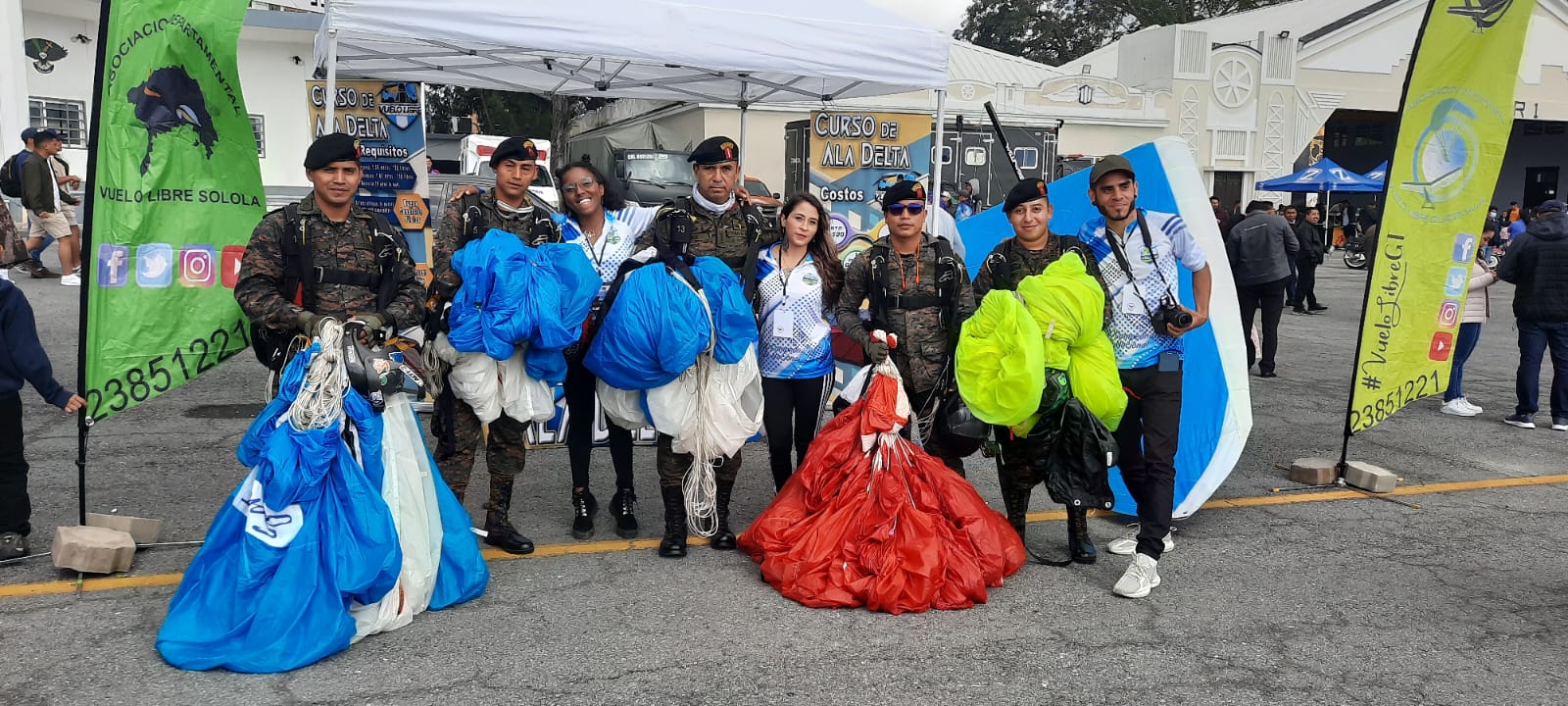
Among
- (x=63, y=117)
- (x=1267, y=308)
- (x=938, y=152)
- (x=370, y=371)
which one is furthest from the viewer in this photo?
(x=63, y=117)

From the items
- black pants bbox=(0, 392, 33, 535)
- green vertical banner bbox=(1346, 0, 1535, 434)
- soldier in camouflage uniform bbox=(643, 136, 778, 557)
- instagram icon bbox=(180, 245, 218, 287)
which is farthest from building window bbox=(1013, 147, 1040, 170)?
black pants bbox=(0, 392, 33, 535)

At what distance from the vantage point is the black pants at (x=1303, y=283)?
1592 cm

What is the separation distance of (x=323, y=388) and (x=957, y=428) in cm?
236

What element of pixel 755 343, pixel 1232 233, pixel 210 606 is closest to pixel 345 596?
pixel 210 606

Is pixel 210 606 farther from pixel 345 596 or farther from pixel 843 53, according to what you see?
pixel 843 53

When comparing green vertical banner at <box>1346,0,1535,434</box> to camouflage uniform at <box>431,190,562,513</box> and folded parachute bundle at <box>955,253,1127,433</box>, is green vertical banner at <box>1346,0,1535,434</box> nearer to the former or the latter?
folded parachute bundle at <box>955,253,1127,433</box>

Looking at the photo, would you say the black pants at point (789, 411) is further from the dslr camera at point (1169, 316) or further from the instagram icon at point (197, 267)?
the instagram icon at point (197, 267)

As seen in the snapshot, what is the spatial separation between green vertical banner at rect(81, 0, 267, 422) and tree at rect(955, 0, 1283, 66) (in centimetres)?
4726

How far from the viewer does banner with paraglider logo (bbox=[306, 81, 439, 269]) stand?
8148 millimetres

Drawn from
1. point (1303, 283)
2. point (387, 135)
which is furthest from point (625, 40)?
point (1303, 283)

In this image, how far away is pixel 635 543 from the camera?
4.86 metres

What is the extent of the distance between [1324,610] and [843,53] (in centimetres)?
358

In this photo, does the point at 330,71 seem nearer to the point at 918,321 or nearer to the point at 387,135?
the point at 918,321

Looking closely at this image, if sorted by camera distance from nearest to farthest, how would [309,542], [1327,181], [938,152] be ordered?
[309,542] < [938,152] < [1327,181]
